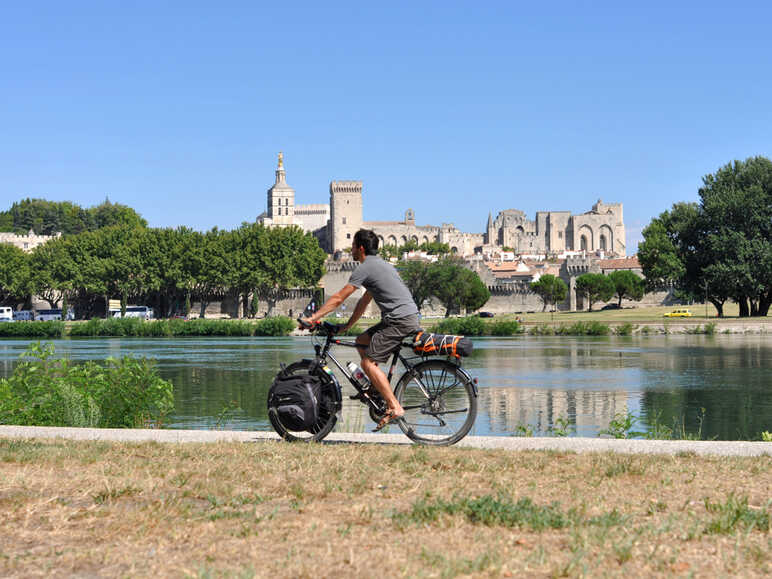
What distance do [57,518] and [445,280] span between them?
78114 millimetres

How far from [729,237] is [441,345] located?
152 feet

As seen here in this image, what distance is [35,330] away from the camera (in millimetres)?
61562

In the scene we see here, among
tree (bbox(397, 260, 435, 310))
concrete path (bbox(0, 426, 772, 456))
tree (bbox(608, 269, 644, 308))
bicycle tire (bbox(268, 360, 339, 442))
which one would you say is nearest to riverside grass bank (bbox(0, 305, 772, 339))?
tree (bbox(397, 260, 435, 310))

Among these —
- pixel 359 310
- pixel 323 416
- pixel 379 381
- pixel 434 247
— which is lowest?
pixel 323 416

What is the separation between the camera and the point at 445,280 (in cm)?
8281

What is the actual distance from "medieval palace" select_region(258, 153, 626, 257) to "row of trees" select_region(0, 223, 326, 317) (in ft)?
199

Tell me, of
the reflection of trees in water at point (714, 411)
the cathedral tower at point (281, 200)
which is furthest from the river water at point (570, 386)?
the cathedral tower at point (281, 200)

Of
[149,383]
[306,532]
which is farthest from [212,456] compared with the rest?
[149,383]

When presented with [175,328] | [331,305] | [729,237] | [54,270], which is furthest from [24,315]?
[331,305]

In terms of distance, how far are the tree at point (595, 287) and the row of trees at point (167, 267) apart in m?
26.7

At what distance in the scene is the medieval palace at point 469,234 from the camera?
15188cm

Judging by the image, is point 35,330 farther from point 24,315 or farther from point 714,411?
point 714,411

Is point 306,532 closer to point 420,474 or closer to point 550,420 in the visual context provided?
point 420,474

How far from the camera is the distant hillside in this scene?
142 meters
